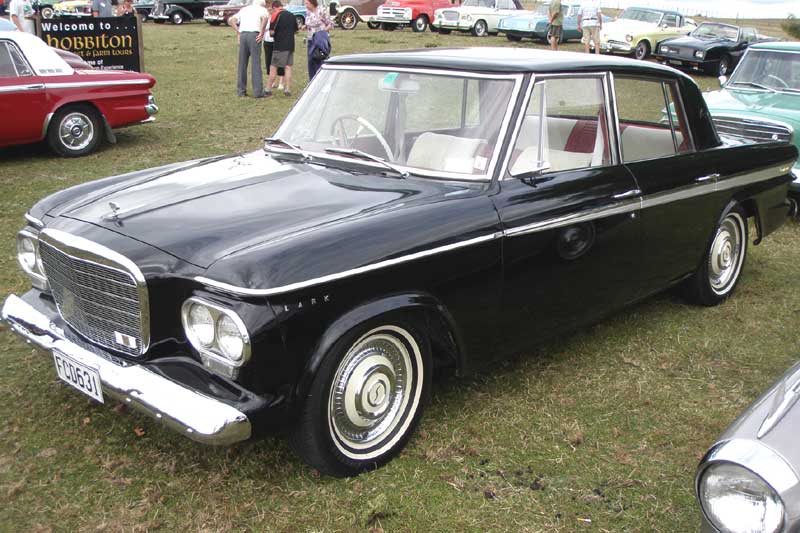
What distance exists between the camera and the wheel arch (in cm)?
289

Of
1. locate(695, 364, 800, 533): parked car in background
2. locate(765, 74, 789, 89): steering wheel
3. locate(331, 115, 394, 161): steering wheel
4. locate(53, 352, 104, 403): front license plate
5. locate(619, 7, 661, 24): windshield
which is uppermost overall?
locate(619, 7, 661, 24): windshield

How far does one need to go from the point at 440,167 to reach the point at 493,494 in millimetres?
1541

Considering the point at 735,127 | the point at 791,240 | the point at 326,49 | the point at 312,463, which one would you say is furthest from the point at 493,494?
the point at 326,49

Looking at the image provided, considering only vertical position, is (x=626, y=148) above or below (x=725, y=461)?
above

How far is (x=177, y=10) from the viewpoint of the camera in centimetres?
2916

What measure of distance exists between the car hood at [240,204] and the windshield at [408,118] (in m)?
0.20

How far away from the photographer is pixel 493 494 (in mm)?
3180

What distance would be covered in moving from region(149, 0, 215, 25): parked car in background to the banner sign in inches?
699

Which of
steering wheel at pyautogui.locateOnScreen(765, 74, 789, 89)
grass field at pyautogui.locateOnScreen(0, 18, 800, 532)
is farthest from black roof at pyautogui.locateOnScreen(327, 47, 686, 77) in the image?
steering wheel at pyautogui.locateOnScreen(765, 74, 789, 89)

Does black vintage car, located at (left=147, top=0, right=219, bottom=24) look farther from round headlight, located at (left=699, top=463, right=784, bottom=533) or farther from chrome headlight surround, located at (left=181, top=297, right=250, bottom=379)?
round headlight, located at (left=699, top=463, right=784, bottom=533)

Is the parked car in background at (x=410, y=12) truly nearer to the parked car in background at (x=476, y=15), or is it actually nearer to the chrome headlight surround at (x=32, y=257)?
the parked car in background at (x=476, y=15)

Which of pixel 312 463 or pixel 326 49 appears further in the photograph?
pixel 326 49

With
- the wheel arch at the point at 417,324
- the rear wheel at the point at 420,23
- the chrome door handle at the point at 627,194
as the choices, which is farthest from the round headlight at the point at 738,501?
the rear wheel at the point at 420,23

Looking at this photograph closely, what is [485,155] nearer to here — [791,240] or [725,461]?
[725,461]
